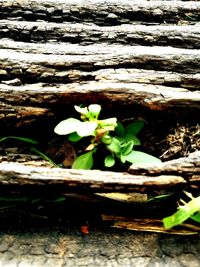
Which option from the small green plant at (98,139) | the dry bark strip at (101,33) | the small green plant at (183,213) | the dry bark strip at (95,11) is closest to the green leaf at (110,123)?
the small green plant at (98,139)

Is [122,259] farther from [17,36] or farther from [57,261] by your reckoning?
[17,36]

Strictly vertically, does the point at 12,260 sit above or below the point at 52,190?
below

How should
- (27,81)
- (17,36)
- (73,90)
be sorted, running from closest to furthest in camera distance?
1. (73,90)
2. (27,81)
3. (17,36)

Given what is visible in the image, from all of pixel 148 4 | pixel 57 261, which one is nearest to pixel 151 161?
pixel 57 261

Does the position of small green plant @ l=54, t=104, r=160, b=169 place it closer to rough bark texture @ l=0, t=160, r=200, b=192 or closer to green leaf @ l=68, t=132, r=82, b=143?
green leaf @ l=68, t=132, r=82, b=143

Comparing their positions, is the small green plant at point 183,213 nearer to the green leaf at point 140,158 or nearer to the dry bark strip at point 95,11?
the green leaf at point 140,158

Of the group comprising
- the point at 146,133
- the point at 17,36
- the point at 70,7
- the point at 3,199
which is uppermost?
the point at 70,7

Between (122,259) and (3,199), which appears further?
(3,199)

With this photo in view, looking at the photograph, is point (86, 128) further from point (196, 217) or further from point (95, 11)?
point (95, 11)
